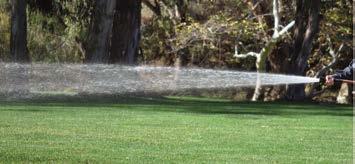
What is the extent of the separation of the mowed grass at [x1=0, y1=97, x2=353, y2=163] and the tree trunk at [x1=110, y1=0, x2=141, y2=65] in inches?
297

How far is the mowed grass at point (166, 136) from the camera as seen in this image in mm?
9367

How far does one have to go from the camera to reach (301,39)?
95.7 ft

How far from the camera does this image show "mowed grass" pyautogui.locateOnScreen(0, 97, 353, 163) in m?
9.37

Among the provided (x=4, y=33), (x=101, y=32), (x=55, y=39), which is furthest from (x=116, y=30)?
(x=55, y=39)

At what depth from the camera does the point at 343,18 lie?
3253cm

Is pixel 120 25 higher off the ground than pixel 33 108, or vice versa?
pixel 120 25

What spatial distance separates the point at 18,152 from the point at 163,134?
330 centimetres

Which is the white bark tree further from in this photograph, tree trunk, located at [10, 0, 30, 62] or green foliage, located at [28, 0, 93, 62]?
tree trunk, located at [10, 0, 30, 62]

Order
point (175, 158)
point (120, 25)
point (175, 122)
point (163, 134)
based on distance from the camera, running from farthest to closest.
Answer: point (120, 25), point (175, 122), point (163, 134), point (175, 158)

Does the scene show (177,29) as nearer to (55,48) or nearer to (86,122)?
(55,48)

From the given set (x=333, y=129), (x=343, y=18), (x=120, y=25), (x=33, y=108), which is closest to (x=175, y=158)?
(x=333, y=129)

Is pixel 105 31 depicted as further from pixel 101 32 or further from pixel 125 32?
pixel 125 32

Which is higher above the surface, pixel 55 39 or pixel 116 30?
pixel 116 30

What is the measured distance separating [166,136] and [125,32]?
14550mm
